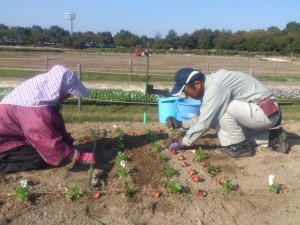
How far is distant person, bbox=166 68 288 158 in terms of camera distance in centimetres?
470

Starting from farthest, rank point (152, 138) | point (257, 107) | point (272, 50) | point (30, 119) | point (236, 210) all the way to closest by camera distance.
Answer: point (272, 50) → point (152, 138) → point (257, 107) → point (30, 119) → point (236, 210)

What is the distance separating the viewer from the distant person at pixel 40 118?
13.4 ft

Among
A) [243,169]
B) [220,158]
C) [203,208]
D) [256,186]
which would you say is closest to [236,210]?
[203,208]

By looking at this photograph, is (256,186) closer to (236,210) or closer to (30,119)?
(236,210)

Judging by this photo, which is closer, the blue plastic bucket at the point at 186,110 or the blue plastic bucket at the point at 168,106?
the blue plastic bucket at the point at 186,110

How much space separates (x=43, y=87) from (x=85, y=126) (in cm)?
258

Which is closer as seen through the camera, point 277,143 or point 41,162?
point 41,162

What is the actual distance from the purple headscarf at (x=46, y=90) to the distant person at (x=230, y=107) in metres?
1.33

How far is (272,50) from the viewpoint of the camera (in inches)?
2825

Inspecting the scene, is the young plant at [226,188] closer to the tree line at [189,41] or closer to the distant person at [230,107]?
the distant person at [230,107]

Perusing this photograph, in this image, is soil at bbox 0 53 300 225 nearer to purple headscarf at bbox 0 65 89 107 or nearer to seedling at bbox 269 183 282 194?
seedling at bbox 269 183 282 194

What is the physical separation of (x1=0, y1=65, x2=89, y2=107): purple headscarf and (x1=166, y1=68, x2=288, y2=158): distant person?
1334 millimetres

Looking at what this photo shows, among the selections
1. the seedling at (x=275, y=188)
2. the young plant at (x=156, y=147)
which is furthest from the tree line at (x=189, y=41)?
the seedling at (x=275, y=188)

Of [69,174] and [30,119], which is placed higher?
[30,119]
